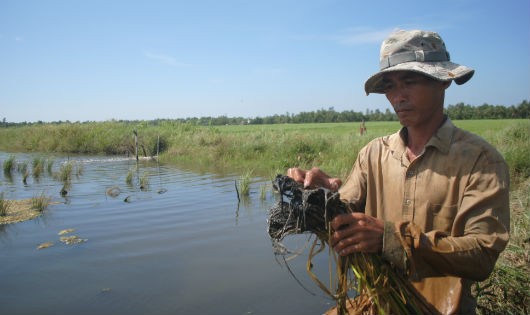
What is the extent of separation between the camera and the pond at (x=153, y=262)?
5598 mm

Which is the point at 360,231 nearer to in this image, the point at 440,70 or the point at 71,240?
the point at 440,70

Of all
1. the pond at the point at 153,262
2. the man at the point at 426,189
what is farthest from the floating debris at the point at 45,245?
the man at the point at 426,189

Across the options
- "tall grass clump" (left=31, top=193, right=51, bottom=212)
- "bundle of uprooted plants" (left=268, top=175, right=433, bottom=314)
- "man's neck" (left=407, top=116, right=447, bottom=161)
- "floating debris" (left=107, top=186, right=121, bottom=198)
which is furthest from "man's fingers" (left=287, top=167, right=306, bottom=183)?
"floating debris" (left=107, top=186, right=121, bottom=198)

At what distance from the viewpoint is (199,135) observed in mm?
28203

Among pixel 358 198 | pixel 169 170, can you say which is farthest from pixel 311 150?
pixel 358 198

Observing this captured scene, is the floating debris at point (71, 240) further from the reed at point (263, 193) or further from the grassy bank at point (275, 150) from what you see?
the grassy bank at point (275, 150)

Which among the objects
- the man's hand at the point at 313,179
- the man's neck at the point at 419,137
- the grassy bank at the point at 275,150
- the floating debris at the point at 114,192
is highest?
the man's neck at the point at 419,137

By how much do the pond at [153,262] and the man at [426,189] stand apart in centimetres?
106

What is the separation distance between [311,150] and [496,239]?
712 inches

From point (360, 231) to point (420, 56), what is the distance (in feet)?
3.31

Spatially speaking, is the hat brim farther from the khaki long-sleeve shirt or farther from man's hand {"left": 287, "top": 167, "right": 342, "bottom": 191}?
man's hand {"left": 287, "top": 167, "right": 342, "bottom": 191}

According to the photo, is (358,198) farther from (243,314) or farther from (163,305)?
(163,305)

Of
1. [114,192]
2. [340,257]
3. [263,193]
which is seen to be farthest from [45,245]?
[340,257]

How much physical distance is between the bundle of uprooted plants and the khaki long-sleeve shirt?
12 centimetres
